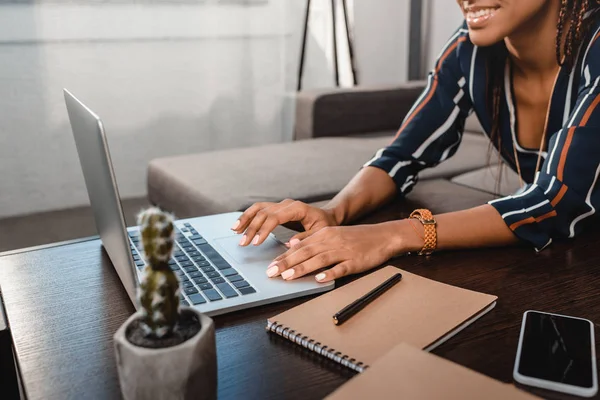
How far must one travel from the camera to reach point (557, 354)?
0.61 m

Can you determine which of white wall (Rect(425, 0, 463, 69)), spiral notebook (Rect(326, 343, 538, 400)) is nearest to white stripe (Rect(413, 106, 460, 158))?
spiral notebook (Rect(326, 343, 538, 400))

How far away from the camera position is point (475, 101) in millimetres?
1344

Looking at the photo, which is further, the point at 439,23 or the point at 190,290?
the point at 439,23

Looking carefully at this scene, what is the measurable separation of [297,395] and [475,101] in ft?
3.08

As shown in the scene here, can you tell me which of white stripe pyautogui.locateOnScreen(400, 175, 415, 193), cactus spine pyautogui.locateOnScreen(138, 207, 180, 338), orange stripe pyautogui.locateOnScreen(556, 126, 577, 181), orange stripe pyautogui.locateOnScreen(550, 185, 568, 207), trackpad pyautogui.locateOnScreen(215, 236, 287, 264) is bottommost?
white stripe pyautogui.locateOnScreen(400, 175, 415, 193)

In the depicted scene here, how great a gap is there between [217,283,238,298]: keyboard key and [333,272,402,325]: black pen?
0.14 meters

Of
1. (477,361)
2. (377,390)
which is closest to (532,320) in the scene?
(477,361)

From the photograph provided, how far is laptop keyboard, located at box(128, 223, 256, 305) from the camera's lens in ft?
2.46

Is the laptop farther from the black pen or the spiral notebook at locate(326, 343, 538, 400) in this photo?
the spiral notebook at locate(326, 343, 538, 400)

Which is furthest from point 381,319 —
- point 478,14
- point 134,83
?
point 134,83

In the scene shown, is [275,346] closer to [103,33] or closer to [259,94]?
[103,33]

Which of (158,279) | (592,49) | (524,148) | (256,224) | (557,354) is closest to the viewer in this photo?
(158,279)

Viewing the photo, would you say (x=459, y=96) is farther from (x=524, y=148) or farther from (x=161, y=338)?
(x=161, y=338)

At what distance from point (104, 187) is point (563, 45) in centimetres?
92
